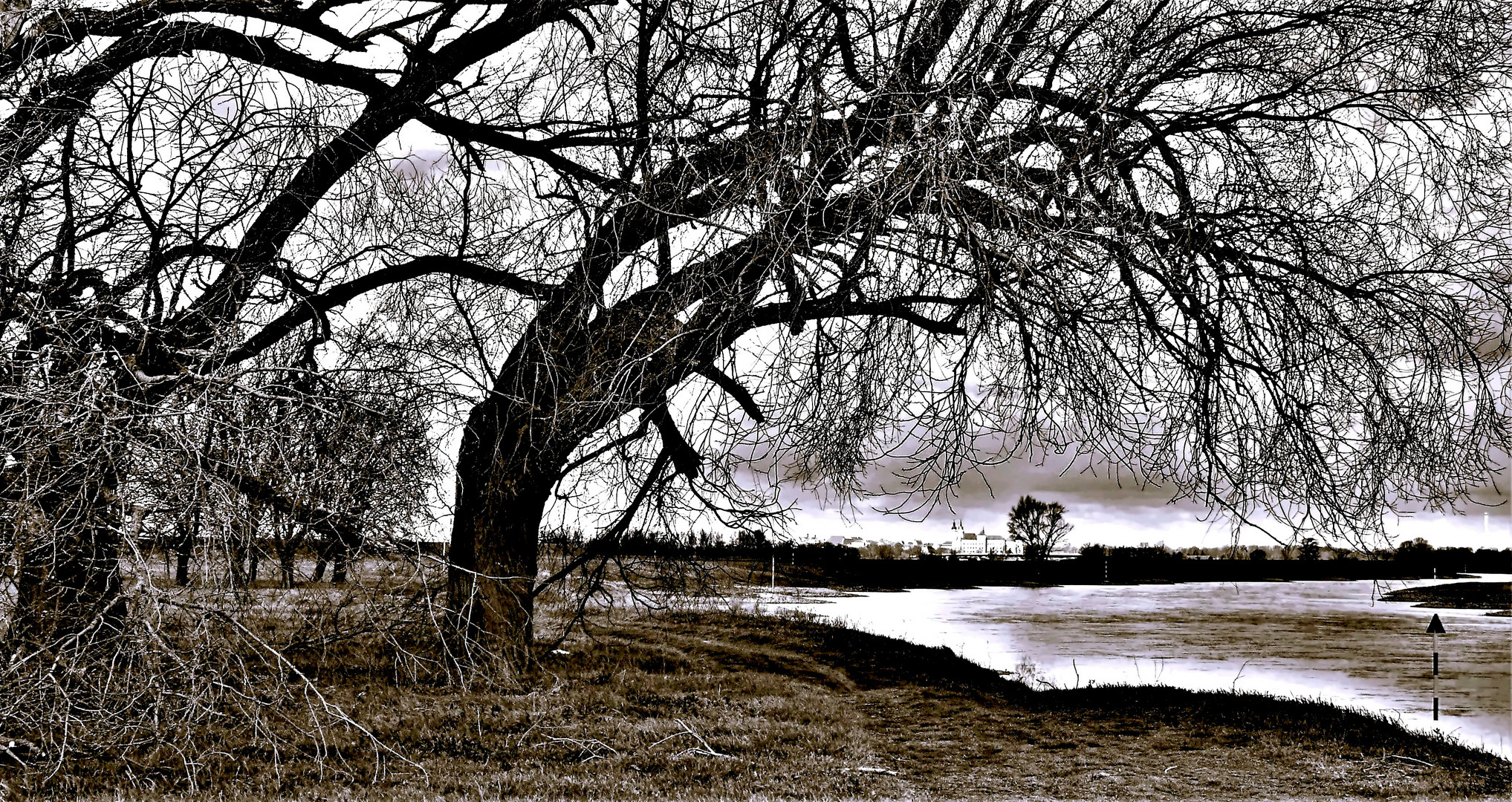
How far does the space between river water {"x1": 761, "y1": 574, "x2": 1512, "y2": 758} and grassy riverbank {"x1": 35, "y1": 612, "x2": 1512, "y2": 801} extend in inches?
62.9

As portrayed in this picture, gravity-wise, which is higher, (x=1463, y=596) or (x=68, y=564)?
(x=68, y=564)

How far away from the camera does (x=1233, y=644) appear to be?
27859mm

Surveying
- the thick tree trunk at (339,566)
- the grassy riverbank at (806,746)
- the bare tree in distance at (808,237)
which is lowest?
the grassy riverbank at (806,746)

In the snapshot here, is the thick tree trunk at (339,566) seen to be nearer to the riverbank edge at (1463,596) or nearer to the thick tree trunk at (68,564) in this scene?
the thick tree trunk at (68,564)

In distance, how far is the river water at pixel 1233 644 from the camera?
52.2 feet

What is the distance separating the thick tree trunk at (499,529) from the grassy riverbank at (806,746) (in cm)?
56

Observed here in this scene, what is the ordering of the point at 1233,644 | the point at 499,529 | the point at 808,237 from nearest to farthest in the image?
the point at 808,237 → the point at 499,529 → the point at 1233,644

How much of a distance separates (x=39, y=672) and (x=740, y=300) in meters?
3.77

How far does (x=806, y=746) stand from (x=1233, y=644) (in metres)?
24.6

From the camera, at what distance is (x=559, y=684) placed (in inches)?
339

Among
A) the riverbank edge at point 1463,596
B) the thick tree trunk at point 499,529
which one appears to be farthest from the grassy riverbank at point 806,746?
the riverbank edge at point 1463,596

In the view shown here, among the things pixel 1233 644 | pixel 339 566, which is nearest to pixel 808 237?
pixel 339 566

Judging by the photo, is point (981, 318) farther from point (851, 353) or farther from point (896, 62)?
point (896, 62)

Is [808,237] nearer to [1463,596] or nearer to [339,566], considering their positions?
[339,566]
